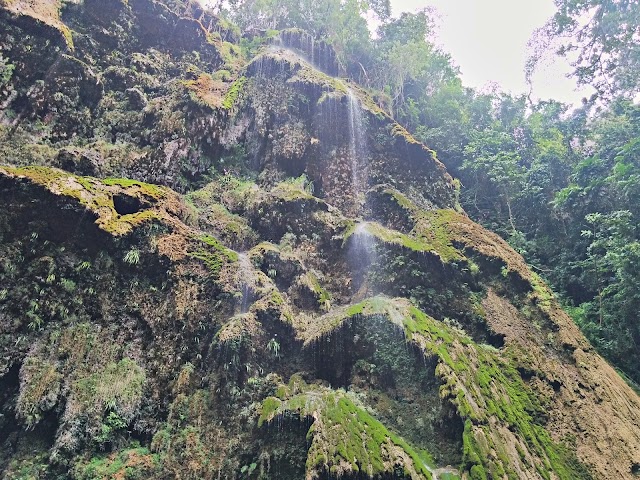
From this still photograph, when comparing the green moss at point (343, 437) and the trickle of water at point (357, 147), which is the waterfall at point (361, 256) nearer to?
the trickle of water at point (357, 147)

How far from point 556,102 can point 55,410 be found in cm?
3224

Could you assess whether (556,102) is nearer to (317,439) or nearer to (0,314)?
(317,439)

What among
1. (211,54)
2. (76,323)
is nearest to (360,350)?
(76,323)

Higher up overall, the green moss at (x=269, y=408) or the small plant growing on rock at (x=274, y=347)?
the small plant growing on rock at (x=274, y=347)

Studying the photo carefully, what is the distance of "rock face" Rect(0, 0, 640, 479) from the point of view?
9.00 m

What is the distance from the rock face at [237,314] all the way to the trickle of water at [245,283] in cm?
5

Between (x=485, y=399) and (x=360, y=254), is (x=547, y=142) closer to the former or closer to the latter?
(x=360, y=254)

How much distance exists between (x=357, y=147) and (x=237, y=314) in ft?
35.4

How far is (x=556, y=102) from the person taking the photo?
29.3 meters

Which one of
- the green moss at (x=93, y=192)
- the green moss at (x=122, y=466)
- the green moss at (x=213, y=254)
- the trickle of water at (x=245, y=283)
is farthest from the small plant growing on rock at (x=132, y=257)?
the green moss at (x=122, y=466)

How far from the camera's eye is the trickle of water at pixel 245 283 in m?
11.6

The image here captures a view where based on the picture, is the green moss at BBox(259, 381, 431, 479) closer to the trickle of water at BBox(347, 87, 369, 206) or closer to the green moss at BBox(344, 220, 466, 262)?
the green moss at BBox(344, 220, 466, 262)

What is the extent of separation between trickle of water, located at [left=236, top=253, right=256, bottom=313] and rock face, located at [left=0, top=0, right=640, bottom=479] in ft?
0.18

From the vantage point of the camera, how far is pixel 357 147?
19.4 meters
